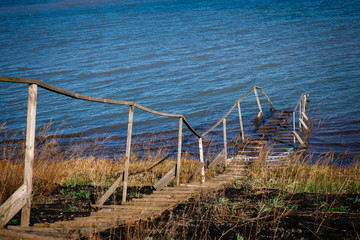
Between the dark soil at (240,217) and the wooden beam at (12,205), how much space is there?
877mm

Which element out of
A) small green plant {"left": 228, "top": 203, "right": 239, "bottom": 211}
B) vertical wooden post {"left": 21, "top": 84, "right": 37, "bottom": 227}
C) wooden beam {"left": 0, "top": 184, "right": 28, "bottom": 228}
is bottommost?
small green plant {"left": 228, "top": 203, "right": 239, "bottom": 211}

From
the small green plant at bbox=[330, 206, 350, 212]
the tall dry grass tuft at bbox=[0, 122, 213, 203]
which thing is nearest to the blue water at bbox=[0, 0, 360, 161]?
the tall dry grass tuft at bbox=[0, 122, 213, 203]

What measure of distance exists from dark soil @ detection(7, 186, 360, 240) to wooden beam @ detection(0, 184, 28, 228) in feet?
2.88

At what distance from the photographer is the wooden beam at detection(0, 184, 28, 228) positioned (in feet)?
9.20

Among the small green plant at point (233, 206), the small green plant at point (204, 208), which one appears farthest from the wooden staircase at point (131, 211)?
the small green plant at point (233, 206)

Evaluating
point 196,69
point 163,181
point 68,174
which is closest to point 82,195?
point 163,181

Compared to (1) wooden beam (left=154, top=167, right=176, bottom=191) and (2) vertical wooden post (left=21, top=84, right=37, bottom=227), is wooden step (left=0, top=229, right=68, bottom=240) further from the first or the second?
(1) wooden beam (left=154, top=167, right=176, bottom=191)

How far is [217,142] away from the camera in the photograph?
14172 millimetres

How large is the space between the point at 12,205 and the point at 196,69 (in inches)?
1158

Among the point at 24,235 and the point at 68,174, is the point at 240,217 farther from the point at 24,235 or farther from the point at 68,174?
the point at 68,174

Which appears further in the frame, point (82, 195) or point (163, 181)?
point (82, 195)

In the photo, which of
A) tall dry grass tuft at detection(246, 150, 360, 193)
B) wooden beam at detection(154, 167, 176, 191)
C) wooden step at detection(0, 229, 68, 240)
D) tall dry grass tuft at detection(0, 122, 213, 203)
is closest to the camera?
wooden step at detection(0, 229, 68, 240)

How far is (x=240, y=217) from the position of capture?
162 inches

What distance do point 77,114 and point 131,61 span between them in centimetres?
1776
